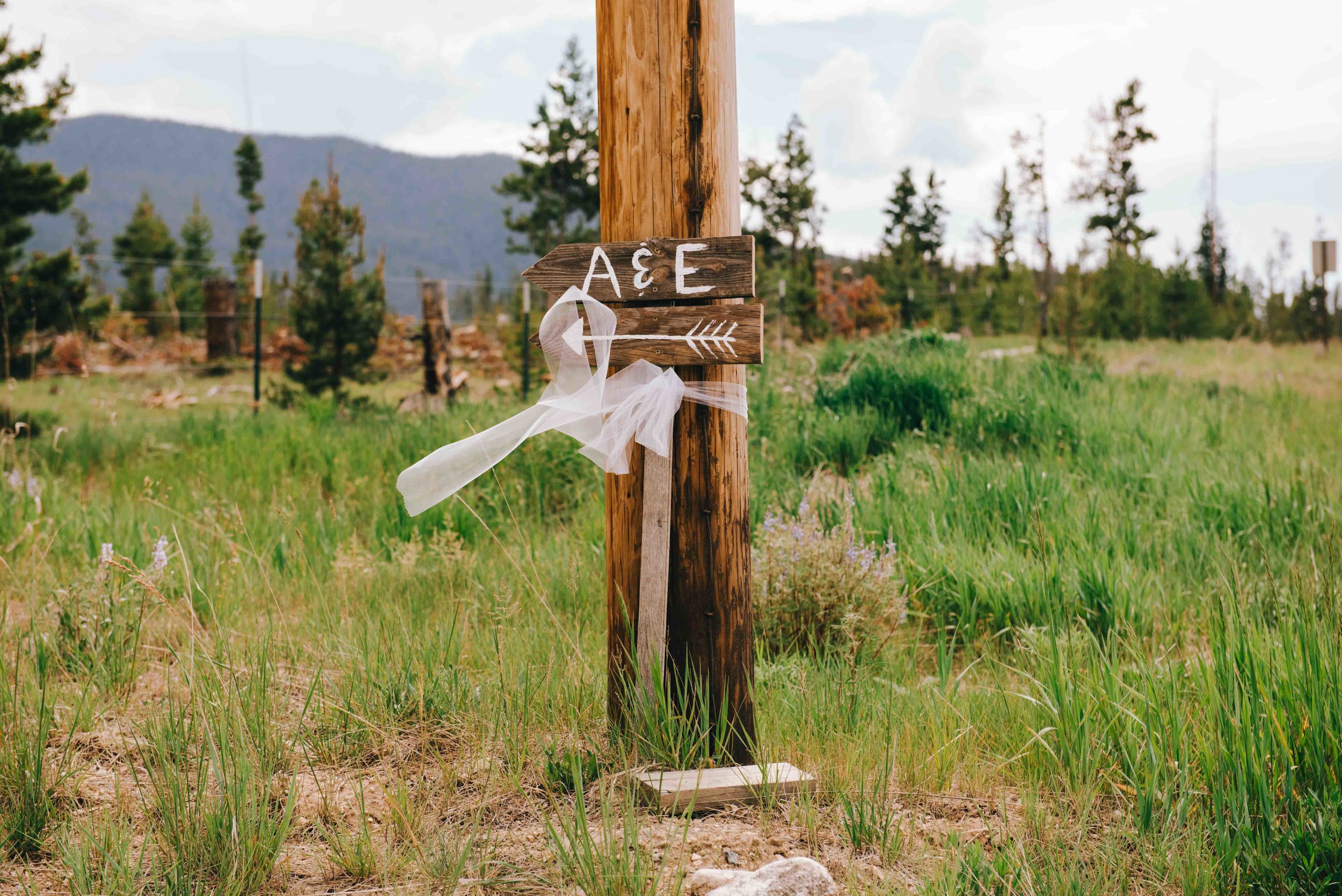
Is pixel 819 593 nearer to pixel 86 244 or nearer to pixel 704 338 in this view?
pixel 704 338

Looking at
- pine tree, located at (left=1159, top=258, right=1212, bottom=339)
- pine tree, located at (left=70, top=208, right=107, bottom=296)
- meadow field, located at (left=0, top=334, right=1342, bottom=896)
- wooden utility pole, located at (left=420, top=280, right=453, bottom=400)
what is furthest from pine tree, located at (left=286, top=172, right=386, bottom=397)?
pine tree, located at (left=1159, top=258, right=1212, bottom=339)

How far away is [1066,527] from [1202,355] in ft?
49.0

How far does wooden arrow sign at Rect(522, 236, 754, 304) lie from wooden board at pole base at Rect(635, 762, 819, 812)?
3.96 ft

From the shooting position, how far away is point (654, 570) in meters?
2.47

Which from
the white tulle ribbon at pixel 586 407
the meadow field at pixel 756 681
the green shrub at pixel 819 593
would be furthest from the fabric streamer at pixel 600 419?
the green shrub at pixel 819 593

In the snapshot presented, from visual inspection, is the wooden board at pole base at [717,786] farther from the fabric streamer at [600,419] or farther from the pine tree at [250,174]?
the pine tree at [250,174]

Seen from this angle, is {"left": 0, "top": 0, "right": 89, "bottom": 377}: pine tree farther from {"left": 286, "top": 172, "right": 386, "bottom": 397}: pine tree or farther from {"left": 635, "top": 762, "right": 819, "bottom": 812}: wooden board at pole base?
{"left": 635, "top": 762, "right": 819, "bottom": 812}: wooden board at pole base

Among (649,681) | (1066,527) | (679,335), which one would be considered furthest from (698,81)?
(1066,527)

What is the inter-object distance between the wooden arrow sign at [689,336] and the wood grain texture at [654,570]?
0.27 m

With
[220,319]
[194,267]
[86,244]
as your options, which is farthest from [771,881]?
[86,244]

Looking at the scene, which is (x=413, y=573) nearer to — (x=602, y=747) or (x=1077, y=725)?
(x=602, y=747)

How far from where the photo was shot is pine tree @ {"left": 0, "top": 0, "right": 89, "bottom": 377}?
949 centimetres

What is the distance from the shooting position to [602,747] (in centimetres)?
256

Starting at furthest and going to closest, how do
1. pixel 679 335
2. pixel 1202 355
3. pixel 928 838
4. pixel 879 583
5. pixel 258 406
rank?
pixel 1202 355 < pixel 258 406 < pixel 879 583 < pixel 679 335 < pixel 928 838
